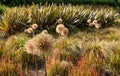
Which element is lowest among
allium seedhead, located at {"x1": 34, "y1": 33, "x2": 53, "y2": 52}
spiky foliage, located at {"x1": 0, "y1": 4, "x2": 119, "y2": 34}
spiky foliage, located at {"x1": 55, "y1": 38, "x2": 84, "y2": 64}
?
allium seedhead, located at {"x1": 34, "y1": 33, "x2": 53, "y2": 52}

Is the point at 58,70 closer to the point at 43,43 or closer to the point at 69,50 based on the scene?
the point at 69,50

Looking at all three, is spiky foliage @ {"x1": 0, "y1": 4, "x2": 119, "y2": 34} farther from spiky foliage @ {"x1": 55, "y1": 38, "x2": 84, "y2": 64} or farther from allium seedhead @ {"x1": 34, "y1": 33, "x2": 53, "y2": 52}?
allium seedhead @ {"x1": 34, "y1": 33, "x2": 53, "y2": 52}

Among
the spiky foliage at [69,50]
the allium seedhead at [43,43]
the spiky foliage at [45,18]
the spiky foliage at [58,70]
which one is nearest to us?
the allium seedhead at [43,43]

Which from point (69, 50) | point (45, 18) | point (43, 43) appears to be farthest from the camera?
point (45, 18)

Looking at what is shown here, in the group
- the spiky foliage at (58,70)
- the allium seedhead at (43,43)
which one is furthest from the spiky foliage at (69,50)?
the allium seedhead at (43,43)

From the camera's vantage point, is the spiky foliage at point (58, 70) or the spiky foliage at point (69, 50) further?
the spiky foliage at point (69, 50)

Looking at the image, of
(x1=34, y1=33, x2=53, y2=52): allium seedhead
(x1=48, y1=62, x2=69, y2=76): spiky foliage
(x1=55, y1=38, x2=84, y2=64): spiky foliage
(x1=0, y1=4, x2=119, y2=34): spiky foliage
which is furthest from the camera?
(x1=0, y1=4, x2=119, y2=34): spiky foliage

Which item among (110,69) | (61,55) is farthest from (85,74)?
(61,55)

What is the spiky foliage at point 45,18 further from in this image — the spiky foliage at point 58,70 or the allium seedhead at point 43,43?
the allium seedhead at point 43,43

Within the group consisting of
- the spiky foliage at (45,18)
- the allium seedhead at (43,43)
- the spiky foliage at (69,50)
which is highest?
the spiky foliage at (45,18)

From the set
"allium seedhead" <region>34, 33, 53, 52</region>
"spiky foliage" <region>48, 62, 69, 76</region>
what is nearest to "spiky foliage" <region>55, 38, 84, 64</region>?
"spiky foliage" <region>48, 62, 69, 76</region>

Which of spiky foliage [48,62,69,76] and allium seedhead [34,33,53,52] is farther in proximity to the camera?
spiky foliage [48,62,69,76]

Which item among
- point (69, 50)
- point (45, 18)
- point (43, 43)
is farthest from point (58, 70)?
point (45, 18)

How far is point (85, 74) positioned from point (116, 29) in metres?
5.22
